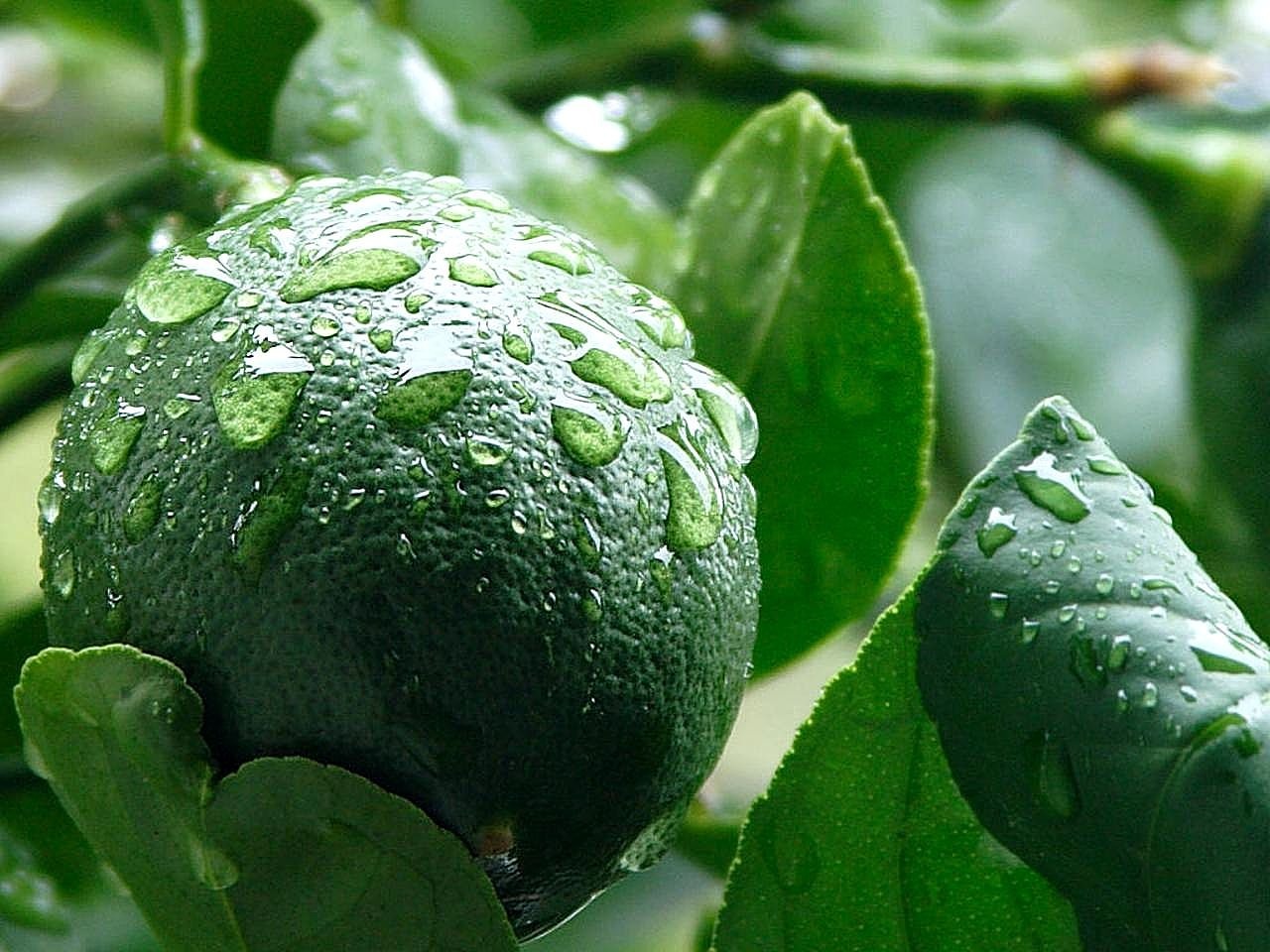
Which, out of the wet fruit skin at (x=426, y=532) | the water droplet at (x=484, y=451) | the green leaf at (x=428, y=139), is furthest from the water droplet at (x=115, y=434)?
the green leaf at (x=428, y=139)

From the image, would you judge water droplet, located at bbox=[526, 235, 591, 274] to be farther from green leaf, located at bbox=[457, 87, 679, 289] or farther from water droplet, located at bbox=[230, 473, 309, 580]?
green leaf, located at bbox=[457, 87, 679, 289]

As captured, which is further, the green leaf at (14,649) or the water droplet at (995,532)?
the green leaf at (14,649)

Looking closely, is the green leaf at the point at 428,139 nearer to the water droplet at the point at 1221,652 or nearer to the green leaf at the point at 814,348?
the green leaf at the point at 814,348

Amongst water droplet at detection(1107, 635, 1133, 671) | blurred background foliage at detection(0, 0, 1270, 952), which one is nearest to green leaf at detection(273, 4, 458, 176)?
blurred background foliage at detection(0, 0, 1270, 952)

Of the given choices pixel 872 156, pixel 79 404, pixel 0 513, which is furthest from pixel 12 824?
pixel 0 513

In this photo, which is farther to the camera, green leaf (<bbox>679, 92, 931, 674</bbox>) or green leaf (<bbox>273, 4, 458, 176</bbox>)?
green leaf (<bbox>273, 4, 458, 176</bbox>)

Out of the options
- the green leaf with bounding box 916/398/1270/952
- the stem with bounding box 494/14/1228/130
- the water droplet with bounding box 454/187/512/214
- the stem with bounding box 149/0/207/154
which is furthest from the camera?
the stem with bounding box 494/14/1228/130

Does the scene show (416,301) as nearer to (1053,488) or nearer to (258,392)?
(258,392)
